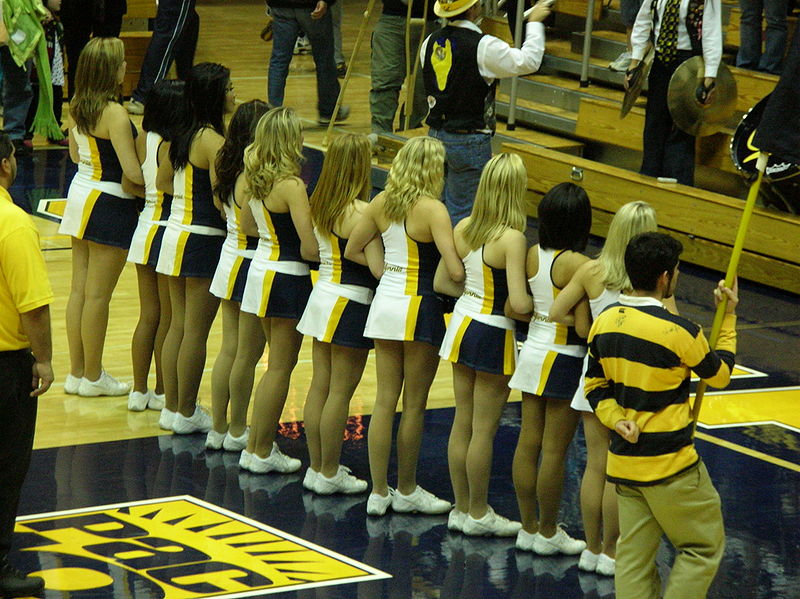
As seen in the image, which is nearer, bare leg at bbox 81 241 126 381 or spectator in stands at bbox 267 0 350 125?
bare leg at bbox 81 241 126 381

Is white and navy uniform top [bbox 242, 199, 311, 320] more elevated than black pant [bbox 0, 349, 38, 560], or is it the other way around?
white and navy uniform top [bbox 242, 199, 311, 320]

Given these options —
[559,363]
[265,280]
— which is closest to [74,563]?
[265,280]

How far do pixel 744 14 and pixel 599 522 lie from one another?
639 cm

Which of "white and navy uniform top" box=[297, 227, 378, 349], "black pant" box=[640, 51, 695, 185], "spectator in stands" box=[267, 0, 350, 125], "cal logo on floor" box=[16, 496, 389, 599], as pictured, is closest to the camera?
"cal logo on floor" box=[16, 496, 389, 599]

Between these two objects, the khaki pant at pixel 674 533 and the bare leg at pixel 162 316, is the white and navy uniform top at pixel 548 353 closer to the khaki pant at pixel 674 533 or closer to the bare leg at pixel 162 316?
the khaki pant at pixel 674 533

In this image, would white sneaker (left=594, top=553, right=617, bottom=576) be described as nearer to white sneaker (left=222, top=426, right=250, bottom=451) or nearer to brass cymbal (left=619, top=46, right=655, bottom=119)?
white sneaker (left=222, top=426, right=250, bottom=451)

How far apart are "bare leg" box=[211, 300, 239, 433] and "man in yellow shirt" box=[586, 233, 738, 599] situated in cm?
232

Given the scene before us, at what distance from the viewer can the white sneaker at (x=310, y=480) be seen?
227 inches

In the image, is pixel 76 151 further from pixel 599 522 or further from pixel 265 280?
pixel 599 522

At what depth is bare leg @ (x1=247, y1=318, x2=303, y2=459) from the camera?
19.3 ft

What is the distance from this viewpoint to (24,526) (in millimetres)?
5344

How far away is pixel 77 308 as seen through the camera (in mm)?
6875

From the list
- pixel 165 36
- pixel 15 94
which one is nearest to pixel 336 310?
pixel 15 94

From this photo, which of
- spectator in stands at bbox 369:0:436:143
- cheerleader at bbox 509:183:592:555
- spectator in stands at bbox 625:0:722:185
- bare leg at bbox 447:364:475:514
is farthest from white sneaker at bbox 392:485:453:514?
spectator in stands at bbox 369:0:436:143
